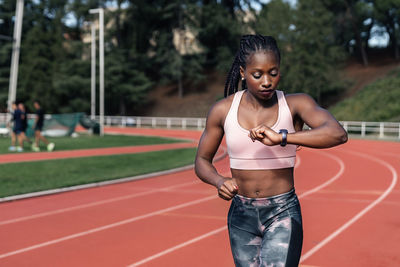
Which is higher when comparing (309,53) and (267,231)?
(309,53)

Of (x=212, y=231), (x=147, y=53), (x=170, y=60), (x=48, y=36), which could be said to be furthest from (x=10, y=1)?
(x=212, y=231)

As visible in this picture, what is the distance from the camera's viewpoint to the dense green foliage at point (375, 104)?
112ft

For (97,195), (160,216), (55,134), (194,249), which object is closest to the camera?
(194,249)

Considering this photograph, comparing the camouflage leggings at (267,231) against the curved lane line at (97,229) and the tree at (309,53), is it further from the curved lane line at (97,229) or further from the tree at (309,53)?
the tree at (309,53)

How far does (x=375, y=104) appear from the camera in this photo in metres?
37.1

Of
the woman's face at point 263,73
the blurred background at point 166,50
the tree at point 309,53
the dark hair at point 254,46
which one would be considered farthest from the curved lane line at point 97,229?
the blurred background at point 166,50

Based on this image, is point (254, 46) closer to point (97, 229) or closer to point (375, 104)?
point (97, 229)

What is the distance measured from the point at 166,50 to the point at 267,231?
53830 mm

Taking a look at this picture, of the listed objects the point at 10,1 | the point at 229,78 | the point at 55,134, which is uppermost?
the point at 10,1

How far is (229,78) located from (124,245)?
144 inches

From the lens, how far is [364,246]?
20.3 ft

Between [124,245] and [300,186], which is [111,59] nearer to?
[300,186]

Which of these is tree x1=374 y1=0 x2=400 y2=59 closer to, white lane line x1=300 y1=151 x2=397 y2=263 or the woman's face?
white lane line x1=300 y1=151 x2=397 y2=263

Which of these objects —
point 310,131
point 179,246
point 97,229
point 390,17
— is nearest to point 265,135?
point 310,131
